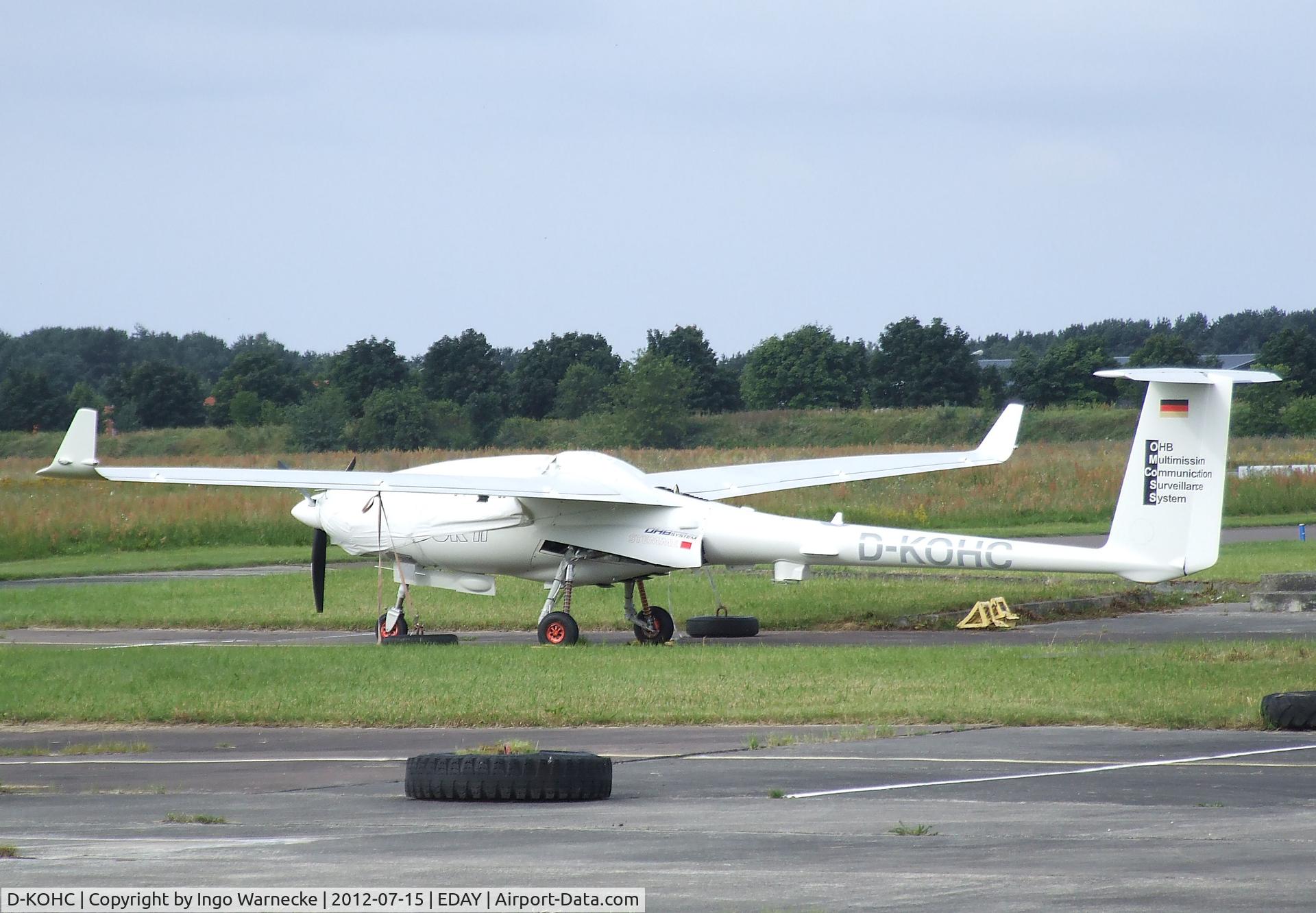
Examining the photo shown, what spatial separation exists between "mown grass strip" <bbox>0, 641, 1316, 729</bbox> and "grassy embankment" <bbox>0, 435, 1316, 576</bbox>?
19617mm

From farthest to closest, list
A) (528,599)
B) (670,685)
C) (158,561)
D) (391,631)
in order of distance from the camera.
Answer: (158,561) → (528,599) → (391,631) → (670,685)

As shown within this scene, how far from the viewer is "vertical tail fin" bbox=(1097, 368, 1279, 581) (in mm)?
18734

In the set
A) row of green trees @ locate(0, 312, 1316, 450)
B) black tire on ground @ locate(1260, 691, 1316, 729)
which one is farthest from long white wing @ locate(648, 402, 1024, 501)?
row of green trees @ locate(0, 312, 1316, 450)

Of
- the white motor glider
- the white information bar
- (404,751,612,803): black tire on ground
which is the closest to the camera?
the white information bar

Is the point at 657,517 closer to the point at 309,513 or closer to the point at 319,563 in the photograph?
the point at 319,563

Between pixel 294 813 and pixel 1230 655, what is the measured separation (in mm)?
11031

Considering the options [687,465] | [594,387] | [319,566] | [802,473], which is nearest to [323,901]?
[319,566]

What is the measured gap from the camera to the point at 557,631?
2150cm

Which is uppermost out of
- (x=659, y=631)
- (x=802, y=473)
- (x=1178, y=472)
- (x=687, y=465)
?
(x=1178, y=472)

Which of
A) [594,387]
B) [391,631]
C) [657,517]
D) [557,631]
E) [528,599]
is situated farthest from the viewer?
[594,387]

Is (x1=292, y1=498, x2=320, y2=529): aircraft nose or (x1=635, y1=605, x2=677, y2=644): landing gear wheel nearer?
(x1=635, y1=605, x2=677, y2=644): landing gear wheel

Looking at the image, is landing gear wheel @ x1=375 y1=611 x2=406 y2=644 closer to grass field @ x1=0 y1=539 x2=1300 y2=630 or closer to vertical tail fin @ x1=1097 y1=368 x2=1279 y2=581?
grass field @ x1=0 y1=539 x2=1300 y2=630

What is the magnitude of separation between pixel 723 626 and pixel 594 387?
55.4m

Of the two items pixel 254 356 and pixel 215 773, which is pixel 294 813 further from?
pixel 254 356
